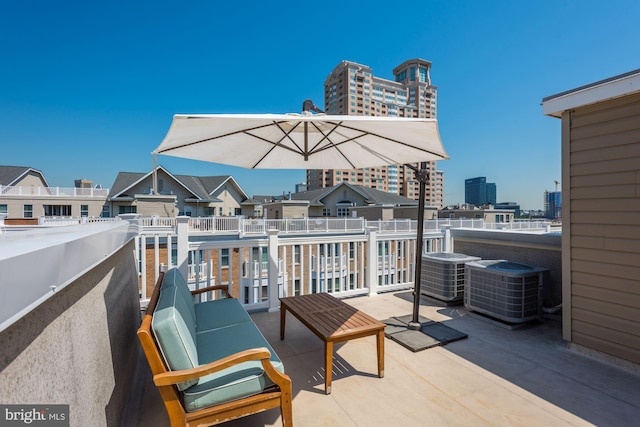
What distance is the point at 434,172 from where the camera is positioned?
206ft

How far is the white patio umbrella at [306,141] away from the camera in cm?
241

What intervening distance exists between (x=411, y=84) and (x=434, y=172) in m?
21.5

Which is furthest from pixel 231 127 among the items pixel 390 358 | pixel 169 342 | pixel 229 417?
pixel 390 358

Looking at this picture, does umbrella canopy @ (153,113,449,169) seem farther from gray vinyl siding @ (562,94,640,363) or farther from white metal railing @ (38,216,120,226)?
white metal railing @ (38,216,120,226)

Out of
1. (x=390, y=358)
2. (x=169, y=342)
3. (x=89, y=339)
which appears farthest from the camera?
(x=390, y=358)

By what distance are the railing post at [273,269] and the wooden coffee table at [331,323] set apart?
882mm

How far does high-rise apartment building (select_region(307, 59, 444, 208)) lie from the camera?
5912 cm

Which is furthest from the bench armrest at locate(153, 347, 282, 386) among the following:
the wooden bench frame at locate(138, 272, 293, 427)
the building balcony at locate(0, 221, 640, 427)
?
the building balcony at locate(0, 221, 640, 427)

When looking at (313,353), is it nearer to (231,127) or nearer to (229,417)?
(229,417)

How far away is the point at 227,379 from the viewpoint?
164cm

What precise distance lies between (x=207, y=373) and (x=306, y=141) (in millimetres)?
2806

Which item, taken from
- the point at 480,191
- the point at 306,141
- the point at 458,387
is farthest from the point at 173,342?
the point at 480,191

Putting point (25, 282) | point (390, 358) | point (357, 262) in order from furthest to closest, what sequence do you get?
point (357, 262), point (390, 358), point (25, 282)

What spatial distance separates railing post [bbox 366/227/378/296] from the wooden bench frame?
297 cm
